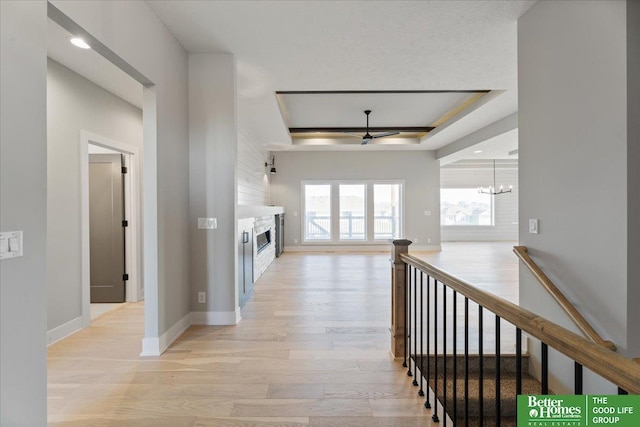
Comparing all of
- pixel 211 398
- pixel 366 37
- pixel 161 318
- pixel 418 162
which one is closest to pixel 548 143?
pixel 366 37

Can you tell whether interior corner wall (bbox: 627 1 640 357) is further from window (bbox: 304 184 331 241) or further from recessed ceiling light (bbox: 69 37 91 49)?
window (bbox: 304 184 331 241)

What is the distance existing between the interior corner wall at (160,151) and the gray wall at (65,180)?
114cm

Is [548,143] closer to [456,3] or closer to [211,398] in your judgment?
[456,3]

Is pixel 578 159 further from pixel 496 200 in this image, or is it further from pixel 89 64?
pixel 496 200

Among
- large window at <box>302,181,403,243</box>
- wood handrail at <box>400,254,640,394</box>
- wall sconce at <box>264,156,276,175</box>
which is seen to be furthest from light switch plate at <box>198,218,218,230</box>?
large window at <box>302,181,403,243</box>

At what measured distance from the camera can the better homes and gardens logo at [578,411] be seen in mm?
879

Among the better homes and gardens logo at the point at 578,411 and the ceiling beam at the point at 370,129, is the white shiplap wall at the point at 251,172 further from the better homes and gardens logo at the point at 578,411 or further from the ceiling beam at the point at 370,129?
the better homes and gardens logo at the point at 578,411

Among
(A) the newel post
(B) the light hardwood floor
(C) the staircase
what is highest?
(A) the newel post

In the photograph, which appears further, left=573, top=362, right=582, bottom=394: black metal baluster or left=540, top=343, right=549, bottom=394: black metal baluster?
left=540, top=343, right=549, bottom=394: black metal baluster

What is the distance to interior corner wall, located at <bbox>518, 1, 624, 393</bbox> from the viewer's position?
1949mm

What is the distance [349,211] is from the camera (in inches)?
358

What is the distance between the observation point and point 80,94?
3.36m

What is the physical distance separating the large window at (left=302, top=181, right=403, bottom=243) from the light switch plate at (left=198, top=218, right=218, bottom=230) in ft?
18.8

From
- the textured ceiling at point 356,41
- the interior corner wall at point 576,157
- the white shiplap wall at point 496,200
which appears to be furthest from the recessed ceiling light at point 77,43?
the white shiplap wall at point 496,200
